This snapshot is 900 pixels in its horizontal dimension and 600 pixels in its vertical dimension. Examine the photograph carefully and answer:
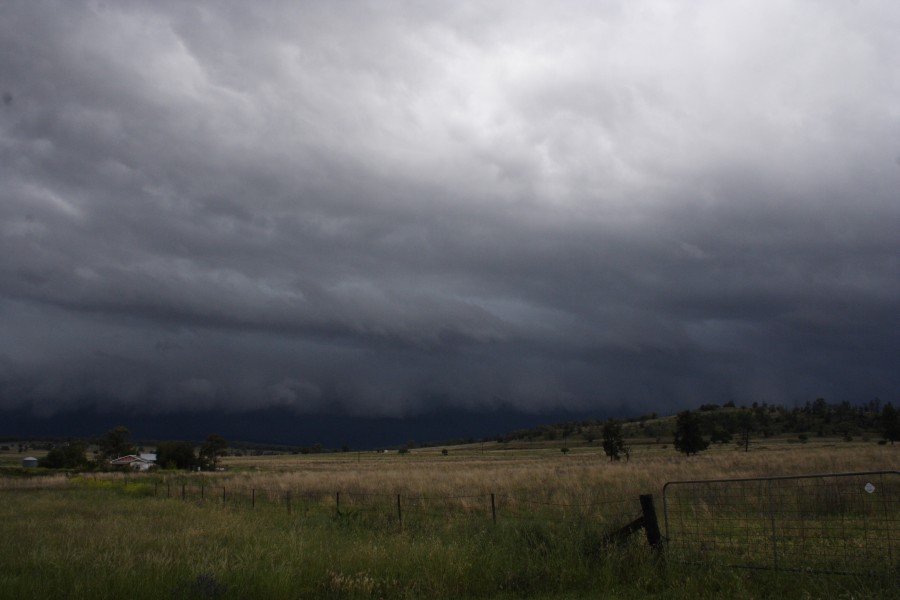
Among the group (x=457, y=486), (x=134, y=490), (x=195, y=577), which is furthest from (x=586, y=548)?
(x=134, y=490)

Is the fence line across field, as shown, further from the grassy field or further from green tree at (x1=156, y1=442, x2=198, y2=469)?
green tree at (x1=156, y1=442, x2=198, y2=469)

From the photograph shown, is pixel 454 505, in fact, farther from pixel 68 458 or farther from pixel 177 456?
pixel 68 458

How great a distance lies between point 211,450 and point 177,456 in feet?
19.2

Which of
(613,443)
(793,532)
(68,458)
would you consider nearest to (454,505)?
(793,532)

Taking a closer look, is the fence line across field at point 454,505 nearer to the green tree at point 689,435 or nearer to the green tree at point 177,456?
the green tree at point 689,435

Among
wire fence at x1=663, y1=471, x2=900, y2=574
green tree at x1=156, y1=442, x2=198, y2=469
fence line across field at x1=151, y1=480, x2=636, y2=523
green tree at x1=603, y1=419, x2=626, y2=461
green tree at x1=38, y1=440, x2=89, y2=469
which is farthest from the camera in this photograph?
green tree at x1=38, y1=440, x2=89, y2=469

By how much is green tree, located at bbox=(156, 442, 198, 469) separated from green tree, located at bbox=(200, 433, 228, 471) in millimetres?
1383

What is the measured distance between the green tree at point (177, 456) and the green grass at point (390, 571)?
9458 cm

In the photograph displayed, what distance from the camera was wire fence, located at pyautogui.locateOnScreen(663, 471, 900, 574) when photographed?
393 inches

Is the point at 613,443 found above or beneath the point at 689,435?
beneath

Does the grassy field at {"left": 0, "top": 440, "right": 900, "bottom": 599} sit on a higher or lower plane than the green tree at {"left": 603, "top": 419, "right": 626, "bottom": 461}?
higher

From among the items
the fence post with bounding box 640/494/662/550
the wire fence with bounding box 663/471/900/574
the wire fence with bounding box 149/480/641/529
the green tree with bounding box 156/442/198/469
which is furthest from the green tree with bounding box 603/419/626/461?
the green tree with bounding box 156/442/198/469

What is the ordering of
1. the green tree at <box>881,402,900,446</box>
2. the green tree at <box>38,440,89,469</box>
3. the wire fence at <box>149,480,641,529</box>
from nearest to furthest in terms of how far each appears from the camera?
the wire fence at <box>149,480,641,529</box>, the green tree at <box>881,402,900,446</box>, the green tree at <box>38,440,89,469</box>

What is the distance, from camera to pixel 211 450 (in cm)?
10756
